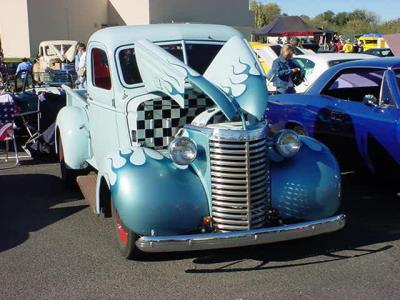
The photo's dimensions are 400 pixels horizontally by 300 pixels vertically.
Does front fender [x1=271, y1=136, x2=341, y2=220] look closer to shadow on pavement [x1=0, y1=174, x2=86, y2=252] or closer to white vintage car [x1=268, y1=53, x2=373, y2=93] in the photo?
shadow on pavement [x1=0, y1=174, x2=86, y2=252]

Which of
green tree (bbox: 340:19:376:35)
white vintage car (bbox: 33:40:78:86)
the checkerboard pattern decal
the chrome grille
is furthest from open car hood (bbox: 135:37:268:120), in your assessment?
green tree (bbox: 340:19:376:35)

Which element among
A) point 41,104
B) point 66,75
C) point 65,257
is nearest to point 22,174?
point 41,104

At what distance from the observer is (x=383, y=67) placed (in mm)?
6230

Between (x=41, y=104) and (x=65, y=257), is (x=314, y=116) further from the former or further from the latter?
(x=41, y=104)

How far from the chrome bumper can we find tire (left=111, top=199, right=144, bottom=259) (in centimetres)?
31

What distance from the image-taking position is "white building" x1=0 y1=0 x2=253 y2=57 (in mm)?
37500

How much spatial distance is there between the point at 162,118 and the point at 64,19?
123ft

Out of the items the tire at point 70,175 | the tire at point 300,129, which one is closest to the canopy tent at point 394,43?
the tire at point 300,129

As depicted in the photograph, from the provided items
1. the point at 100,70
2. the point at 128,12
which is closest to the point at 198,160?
the point at 100,70

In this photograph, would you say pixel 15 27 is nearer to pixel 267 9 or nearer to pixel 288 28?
pixel 288 28

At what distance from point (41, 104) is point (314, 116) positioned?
15.3ft

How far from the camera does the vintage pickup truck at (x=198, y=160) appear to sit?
4.09 metres

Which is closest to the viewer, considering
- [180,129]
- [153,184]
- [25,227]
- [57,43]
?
[153,184]

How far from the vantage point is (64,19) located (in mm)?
39938
